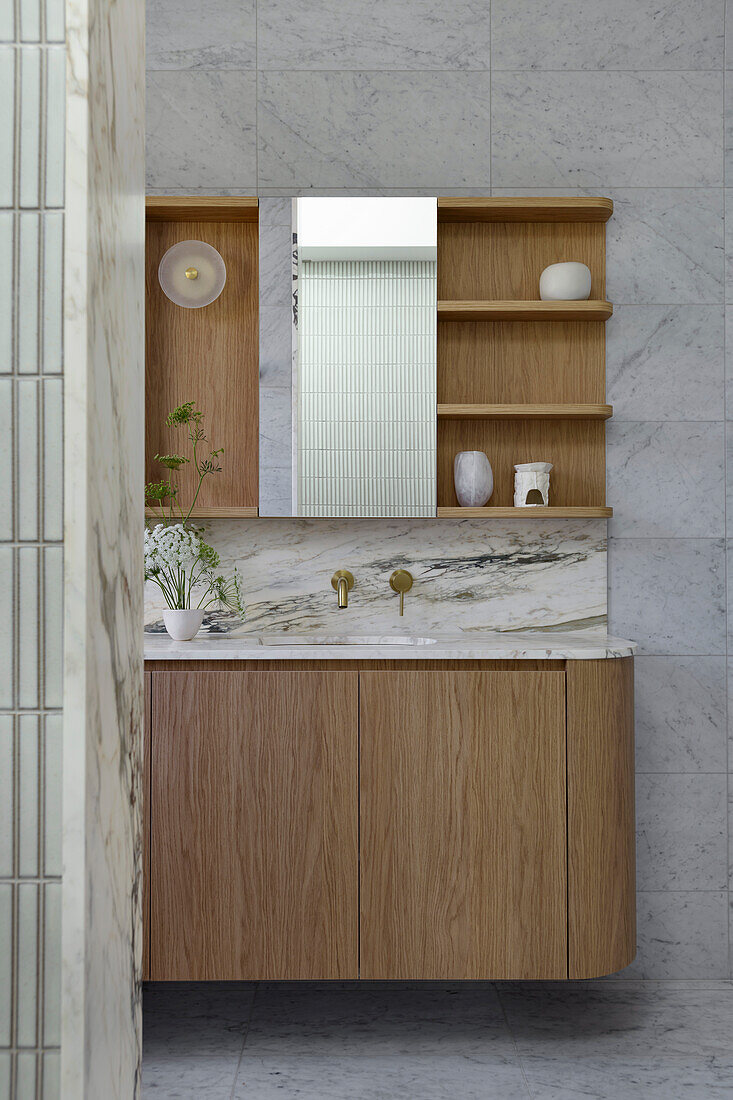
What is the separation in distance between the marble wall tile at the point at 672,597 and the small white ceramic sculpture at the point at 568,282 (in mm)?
725

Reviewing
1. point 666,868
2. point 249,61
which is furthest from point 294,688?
point 249,61

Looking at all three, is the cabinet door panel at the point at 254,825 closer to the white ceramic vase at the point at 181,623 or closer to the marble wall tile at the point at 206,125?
the white ceramic vase at the point at 181,623

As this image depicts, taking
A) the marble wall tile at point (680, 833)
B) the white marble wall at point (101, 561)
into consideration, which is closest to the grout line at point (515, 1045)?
the marble wall tile at point (680, 833)

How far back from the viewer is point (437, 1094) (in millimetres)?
1791

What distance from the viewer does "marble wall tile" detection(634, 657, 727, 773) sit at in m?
2.42

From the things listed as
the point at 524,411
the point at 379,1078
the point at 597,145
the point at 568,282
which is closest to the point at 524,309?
the point at 568,282

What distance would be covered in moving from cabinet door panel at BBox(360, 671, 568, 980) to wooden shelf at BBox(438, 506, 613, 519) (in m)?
0.56

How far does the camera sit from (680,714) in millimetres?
2428

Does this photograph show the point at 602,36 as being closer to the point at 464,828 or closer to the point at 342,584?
the point at 342,584

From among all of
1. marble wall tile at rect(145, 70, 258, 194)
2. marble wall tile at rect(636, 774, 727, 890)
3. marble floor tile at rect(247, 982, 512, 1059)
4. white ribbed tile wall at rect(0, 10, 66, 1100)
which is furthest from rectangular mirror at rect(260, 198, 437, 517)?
white ribbed tile wall at rect(0, 10, 66, 1100)

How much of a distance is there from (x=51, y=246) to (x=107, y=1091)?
0.78 metres

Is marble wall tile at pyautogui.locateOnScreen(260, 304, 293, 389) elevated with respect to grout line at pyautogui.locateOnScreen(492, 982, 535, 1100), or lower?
elevated

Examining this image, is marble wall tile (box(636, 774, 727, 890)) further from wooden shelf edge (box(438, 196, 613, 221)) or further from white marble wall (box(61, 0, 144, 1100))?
white marble wall (box(61, 0, 144, 1100))

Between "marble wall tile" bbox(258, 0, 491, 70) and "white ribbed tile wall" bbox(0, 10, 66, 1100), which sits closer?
"white ribbed tile wall" bbox(0, 10, 66, 1100)
